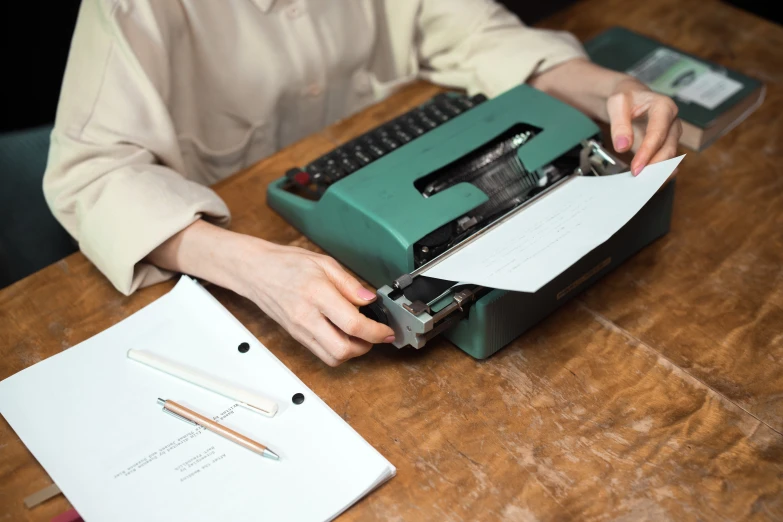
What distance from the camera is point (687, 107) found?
1.38m

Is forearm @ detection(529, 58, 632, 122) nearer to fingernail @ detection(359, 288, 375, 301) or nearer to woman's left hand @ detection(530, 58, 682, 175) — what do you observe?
woman's left hand @ detection(530, 58, 682, 175)

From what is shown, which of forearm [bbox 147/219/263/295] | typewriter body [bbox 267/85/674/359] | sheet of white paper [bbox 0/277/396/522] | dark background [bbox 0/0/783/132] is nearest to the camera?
sheet of white paper [bbox 0/277/396/522]

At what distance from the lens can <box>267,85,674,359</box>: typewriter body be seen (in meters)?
0.97

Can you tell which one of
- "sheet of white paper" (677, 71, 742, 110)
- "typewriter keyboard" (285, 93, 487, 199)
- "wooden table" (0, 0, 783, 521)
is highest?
"typewriter keyboard" (285, 93, 487, 199)

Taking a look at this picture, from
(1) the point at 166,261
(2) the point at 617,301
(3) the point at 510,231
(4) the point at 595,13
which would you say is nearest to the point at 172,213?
(1) the point at 166,261

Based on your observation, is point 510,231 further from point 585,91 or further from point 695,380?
point 585,91

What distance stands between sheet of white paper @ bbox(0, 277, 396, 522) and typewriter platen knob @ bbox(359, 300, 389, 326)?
12 cm

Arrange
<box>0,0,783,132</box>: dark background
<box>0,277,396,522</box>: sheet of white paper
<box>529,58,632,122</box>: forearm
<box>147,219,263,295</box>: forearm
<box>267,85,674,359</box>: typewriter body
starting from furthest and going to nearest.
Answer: <box>0,0,783,132</box>: dark background, <box>529,58,632,122</box>: forearm, <box>147,219,263,295</box>: forearm, <box>267,85,674,359</box>: typewriter body, <box>0,277,396,522</box>: sheet of white paper

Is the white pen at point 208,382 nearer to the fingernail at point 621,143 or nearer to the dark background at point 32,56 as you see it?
the fingernail at point 621,143

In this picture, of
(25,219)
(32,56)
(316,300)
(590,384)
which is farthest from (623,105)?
(32,56)

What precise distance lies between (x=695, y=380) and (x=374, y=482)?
16.8 inches

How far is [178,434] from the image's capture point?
0.94 metres

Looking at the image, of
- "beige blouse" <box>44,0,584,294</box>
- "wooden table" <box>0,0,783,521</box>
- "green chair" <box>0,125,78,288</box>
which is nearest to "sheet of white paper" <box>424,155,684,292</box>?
"wooden table" <box>0,0,783,521</box>

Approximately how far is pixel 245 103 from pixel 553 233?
0.67 m
